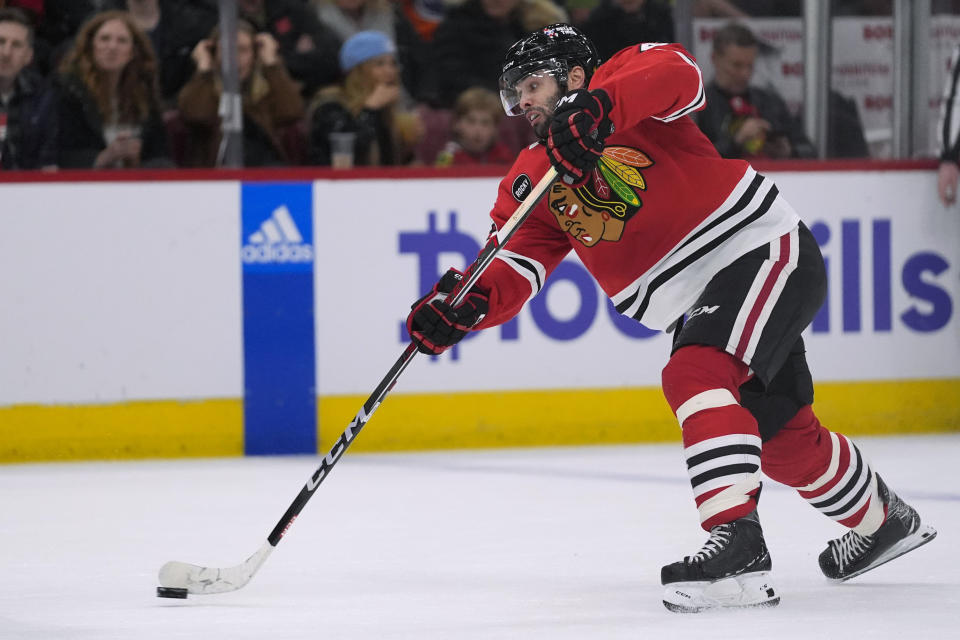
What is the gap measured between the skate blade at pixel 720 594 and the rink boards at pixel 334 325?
2.17 metres

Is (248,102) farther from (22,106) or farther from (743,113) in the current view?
(743,113)

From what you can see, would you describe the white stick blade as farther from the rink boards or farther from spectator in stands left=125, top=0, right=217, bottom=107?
spectator in stands left=125, top=0, right=217, bottom=107

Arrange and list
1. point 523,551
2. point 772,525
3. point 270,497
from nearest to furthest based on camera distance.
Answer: point 523,551 < point 772,525 < point 270,497

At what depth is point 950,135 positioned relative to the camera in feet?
14.6

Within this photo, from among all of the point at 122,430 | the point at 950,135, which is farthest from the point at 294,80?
the point at 950,135

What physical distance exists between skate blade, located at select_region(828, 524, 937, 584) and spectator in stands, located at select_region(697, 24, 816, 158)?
2346mm

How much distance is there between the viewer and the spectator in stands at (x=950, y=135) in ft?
14.6

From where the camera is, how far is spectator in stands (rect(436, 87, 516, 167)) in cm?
457

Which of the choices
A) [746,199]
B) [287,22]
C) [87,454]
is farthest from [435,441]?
[746,199]

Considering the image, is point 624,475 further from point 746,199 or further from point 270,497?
point 746,199

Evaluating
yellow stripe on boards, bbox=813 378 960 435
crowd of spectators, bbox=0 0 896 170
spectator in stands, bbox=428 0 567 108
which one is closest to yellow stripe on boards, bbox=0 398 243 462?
crowd of spectators, bbox=0 0 896 170

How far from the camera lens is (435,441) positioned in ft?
14.2

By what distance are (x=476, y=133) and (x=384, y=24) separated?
1.56ft

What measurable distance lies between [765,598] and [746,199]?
2.10 feet
